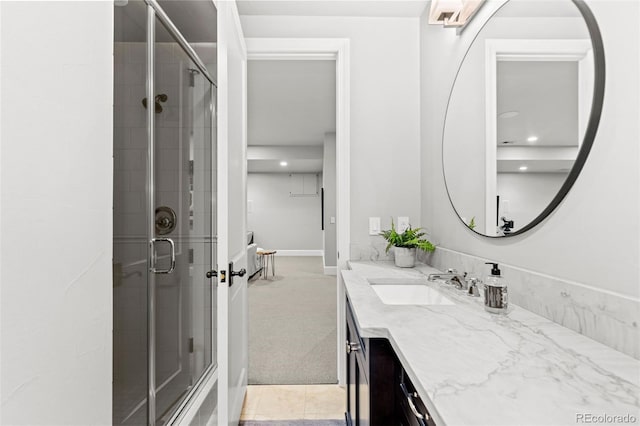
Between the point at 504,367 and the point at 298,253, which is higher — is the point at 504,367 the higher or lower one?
the higher one

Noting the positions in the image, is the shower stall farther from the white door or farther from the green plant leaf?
the green plant leaf

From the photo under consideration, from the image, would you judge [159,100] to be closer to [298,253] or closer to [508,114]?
[508,114]

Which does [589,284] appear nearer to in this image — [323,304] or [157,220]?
[157,220]

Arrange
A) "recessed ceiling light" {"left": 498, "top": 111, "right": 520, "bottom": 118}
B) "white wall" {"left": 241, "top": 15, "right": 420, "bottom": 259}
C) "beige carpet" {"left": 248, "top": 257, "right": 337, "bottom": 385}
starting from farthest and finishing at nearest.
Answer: "beige carpet" {"left": 248, "top": 257, "right": 337, "bottom": 385}
"white wall" {"left": 241, "top": 15, "right": 420, "bottom": 259}
"recessed ceiling light" {"left": 498, "top": 111, "right": 520, "bottom": 118}

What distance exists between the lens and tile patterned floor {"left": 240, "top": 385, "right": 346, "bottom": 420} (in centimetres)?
185

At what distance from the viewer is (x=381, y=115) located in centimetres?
214

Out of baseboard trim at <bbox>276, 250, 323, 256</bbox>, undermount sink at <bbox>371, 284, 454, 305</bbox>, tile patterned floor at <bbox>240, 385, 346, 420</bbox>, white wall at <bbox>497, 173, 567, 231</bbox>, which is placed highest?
white wall at <bbox>497, 173, 567, 231</bbox>

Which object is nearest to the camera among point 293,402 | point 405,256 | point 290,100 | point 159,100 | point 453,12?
point 453,12

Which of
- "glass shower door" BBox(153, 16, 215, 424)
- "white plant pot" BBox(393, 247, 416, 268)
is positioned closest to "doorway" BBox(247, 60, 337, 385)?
"glass shower door" BBox(153, 16, 215, 424)

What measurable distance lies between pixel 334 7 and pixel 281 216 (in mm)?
7286

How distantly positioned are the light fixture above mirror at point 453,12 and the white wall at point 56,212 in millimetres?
1415

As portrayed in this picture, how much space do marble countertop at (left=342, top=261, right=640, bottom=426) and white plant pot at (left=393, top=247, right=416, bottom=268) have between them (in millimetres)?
751

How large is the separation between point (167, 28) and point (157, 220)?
1.23m

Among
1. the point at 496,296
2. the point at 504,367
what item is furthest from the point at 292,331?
the point at 504,367
